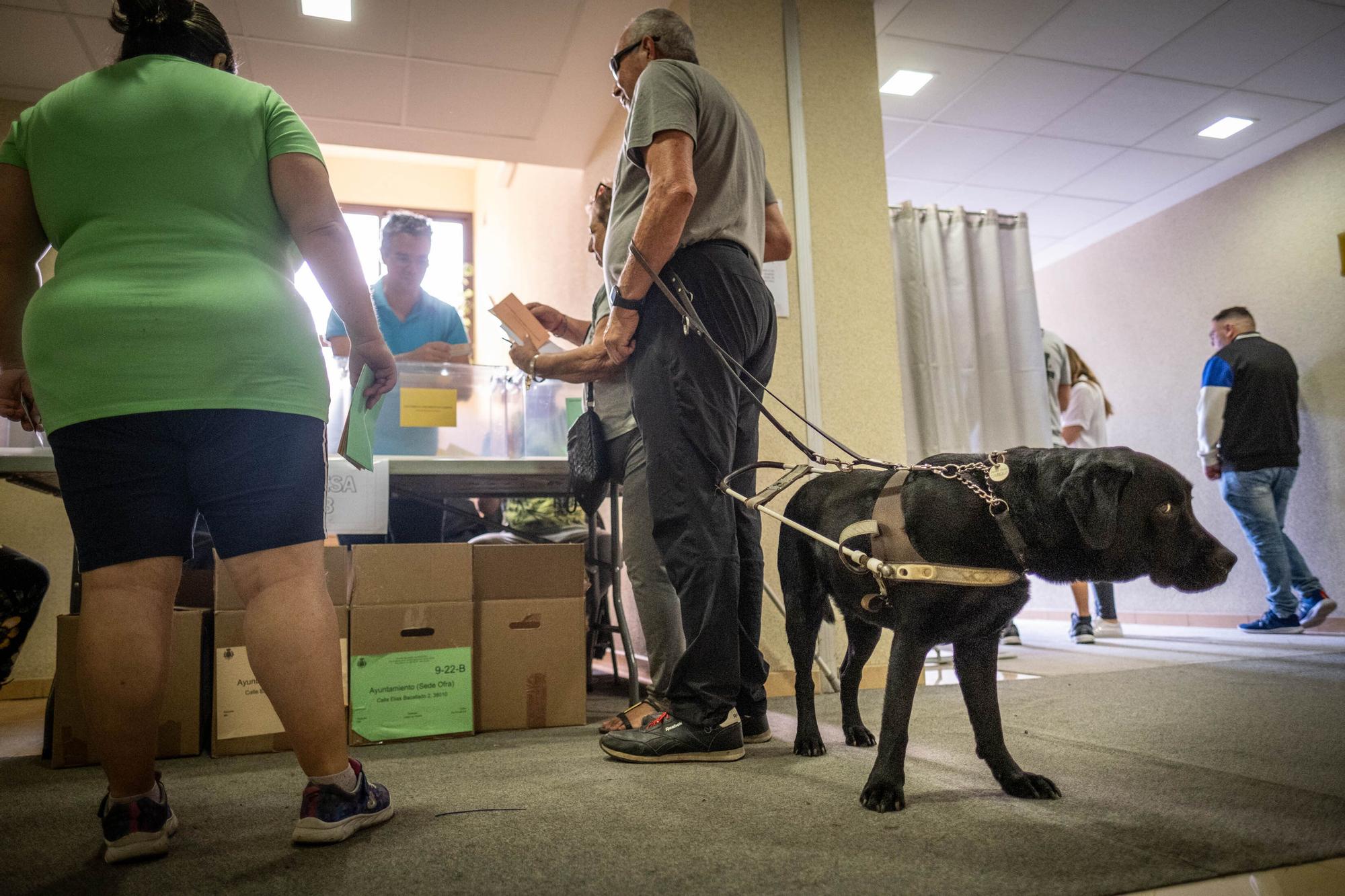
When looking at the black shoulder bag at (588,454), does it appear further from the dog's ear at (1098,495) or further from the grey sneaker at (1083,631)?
the grey sneaker at (1083,631)

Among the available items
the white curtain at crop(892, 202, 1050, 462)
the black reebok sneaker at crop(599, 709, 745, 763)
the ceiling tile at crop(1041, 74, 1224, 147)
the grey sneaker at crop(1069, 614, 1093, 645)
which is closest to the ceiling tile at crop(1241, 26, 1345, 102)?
the ceiling tile at crop(1041, 74, 1224, 147)

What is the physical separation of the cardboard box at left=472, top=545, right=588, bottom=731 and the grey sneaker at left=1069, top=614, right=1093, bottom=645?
296 cm

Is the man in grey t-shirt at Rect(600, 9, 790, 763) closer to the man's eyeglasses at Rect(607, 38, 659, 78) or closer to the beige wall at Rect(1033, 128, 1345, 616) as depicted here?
the man's eyeglasses at Rect(607, 38, 659, 78)

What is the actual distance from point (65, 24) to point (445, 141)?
5.19ft

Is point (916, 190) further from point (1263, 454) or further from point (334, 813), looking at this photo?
point (334, 813)

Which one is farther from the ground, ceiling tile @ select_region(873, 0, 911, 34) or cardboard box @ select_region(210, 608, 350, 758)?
ceiling tile @ select_region(873, 0, 911, 34)

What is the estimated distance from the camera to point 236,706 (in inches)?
78.0

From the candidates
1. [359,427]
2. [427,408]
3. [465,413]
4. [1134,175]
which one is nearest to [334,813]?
[359,427]

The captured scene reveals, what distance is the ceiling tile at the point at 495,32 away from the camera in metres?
3.26

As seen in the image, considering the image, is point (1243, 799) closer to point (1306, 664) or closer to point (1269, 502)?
point (1306, 664)

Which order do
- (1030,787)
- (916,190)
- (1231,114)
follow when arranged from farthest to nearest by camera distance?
(916,190)
(1231,114)
(1030,787)

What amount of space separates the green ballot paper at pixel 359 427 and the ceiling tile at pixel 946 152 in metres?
4.02

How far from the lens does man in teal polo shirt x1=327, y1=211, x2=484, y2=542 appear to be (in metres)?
2.92

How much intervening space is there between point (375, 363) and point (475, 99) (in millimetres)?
3016
